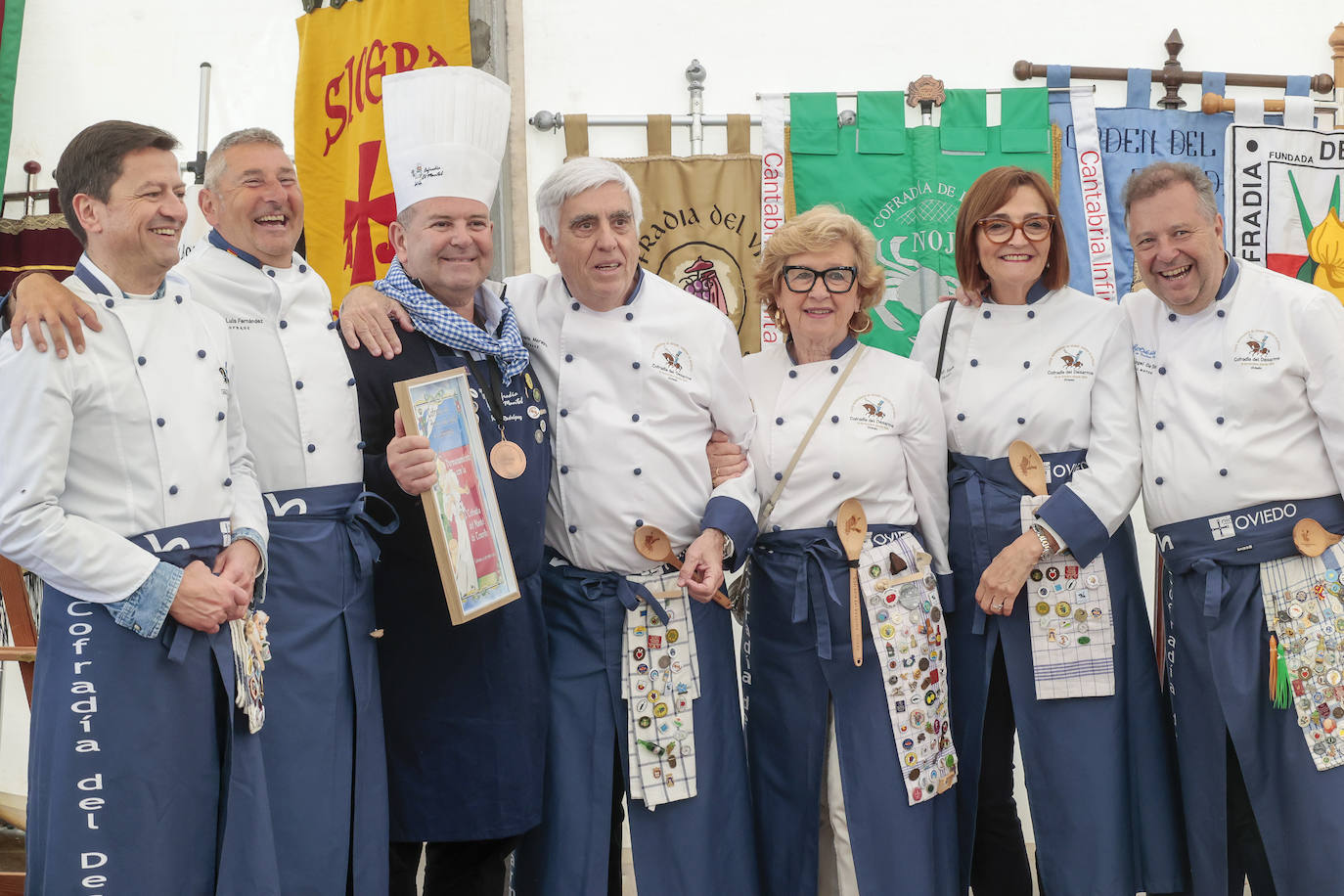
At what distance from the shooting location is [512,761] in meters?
2.31

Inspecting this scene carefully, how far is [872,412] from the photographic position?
2.56 m

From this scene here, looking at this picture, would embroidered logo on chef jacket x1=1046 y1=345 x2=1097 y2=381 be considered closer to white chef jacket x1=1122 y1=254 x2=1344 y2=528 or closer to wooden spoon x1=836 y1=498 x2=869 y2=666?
white chef jacket x1=1122 y1=254 x2=1344 y2=528

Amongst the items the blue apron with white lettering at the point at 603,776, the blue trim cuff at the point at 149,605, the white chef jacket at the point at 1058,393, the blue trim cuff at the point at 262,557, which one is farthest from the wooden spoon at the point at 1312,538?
the blue trim cuff at the point at 149,605

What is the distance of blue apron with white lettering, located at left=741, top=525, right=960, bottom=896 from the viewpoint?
2.45 meters

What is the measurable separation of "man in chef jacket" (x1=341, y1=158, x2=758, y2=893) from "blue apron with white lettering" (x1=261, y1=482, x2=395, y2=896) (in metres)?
0.40

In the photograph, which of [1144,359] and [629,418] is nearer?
[629,418]

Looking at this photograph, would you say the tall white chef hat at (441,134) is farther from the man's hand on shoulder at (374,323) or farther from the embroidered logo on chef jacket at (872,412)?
the embroidered logo on chef jacket at (872,412)

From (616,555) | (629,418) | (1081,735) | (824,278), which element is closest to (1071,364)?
(824,278)

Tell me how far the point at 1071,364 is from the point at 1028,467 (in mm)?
254

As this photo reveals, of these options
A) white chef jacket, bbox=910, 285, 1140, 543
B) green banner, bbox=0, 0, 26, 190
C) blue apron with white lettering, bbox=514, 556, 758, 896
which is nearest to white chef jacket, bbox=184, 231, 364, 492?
blue apron with white lettering, bbox=514, 556, 758, 896

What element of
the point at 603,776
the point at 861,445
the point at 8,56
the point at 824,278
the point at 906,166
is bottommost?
the point at 603,776

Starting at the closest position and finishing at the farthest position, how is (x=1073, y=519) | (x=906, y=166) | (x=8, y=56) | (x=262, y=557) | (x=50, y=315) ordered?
(x=50, y=315) → (x=262, y=557) → (x=1073, y=519) → (x=8, y=56) → (x=906, y=166)

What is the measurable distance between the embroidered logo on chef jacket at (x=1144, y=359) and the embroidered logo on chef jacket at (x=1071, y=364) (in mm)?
105

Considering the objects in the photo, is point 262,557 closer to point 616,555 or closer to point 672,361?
point 616,555
